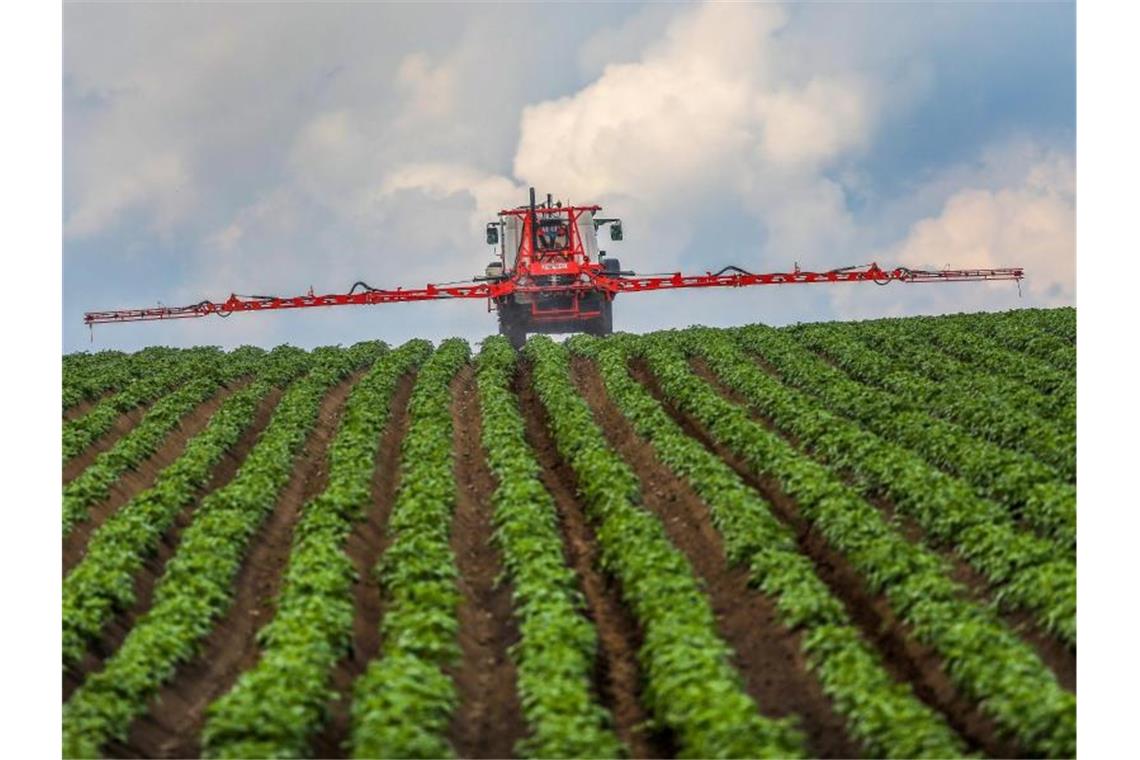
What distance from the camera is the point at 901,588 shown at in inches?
630

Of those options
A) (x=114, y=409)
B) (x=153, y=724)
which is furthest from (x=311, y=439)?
(x=153, y=724)

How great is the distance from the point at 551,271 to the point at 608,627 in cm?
2593

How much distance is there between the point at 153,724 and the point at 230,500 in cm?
695

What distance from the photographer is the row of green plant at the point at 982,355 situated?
25484mm

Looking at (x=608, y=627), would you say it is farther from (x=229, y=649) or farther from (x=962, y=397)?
(x=962, y=397)

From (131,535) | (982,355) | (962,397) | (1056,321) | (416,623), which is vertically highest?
(1056,321)

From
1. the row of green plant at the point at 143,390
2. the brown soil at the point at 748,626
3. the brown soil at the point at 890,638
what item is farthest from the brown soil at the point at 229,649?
the brown soil at the point at 890,638

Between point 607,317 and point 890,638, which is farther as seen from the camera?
point 607,317

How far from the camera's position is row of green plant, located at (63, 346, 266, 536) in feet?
70.0

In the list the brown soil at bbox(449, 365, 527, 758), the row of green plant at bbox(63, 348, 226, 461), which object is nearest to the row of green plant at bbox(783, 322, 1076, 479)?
the brown soil at bbox(449, 365, 527, 758)

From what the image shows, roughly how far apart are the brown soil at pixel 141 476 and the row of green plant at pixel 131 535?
12.5 inches

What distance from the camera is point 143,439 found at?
25391mm

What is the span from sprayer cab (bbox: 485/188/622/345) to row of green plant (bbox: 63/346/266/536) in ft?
30.1

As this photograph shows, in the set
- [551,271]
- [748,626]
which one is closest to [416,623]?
[748,626]
